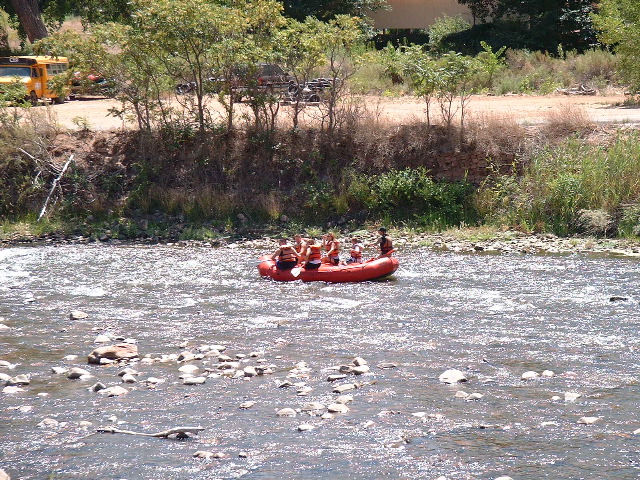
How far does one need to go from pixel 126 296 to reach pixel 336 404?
6.52 meters

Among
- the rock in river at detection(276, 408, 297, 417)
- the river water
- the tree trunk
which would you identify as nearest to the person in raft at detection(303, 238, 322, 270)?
the river water

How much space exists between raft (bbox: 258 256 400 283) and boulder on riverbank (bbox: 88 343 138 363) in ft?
16.7

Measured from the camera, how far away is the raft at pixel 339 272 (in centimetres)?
1510

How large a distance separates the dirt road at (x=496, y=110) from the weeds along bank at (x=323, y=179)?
62 centimetres

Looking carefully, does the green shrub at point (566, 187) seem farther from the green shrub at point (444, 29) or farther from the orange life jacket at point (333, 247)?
the green shrub at point (444, 29)

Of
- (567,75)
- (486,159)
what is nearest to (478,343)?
(486,159)

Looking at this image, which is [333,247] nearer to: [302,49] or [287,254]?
[287,254]

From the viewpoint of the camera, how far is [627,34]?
2247cm

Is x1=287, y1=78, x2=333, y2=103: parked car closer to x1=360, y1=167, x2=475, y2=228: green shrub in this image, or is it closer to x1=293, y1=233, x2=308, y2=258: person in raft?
x1=360, y1=167, x2=475, y2=228: green shrub

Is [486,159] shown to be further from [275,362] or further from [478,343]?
[275,362]

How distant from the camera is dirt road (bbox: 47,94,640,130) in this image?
21250mm

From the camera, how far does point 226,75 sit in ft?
69.8

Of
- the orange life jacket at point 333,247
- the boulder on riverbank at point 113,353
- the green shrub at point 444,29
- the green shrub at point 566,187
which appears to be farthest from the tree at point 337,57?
the green shrub at point 444,29

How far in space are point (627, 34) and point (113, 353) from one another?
58.3 feet
